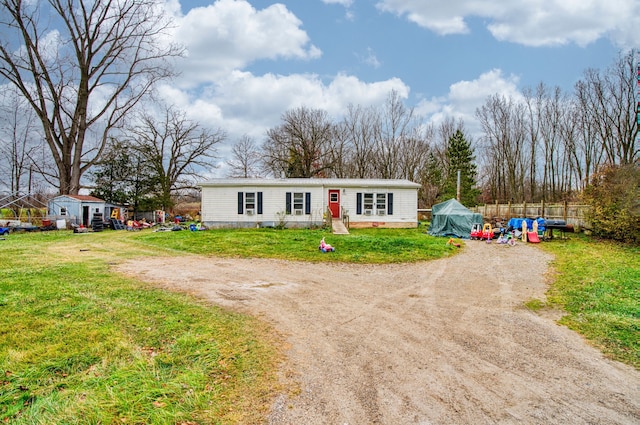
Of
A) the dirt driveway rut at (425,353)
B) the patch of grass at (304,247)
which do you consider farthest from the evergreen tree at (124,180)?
the dirt driveway rut at (425,353)

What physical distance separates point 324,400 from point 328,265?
6.64 m

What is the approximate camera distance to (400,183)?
19.7 meters

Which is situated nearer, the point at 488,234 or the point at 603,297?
the point at 603,297

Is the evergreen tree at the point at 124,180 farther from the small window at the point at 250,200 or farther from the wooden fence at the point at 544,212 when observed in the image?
the wooden fence at the point at 544,212

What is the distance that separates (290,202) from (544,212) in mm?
14295

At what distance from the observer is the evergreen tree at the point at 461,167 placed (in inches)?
1276

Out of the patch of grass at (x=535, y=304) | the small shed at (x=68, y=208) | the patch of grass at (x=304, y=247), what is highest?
the small shed at (x=68, y=208)

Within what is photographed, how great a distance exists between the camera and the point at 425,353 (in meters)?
3.88

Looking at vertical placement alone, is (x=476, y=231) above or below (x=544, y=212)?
below

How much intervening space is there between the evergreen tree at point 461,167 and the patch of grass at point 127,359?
30828 mm

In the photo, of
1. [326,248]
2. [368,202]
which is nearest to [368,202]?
[368,202]

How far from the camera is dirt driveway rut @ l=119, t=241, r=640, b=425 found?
278 cm

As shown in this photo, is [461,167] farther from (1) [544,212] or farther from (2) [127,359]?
(2) [127,359]

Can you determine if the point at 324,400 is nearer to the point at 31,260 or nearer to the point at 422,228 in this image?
the point at 31,260
